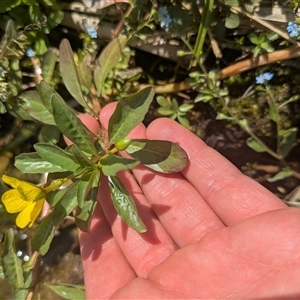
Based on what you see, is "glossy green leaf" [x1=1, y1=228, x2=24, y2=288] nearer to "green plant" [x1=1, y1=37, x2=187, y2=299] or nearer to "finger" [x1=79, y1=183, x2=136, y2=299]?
"green plant" [x1=1, y1=37, x2=187, y2=299]

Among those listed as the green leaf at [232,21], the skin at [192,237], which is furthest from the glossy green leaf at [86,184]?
the green leaf at [232,21]

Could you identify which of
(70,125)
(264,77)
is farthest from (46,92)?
(264,77)

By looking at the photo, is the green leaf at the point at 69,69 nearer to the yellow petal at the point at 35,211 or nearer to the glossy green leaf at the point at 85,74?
the glossy green leaf at the point at 85,74

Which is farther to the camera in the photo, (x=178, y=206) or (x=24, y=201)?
(x=178, y=206)

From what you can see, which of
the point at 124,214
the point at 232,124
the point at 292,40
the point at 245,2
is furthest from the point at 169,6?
the point at 124,214

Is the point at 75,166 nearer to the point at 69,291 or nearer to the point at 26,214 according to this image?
the point at 26,214
